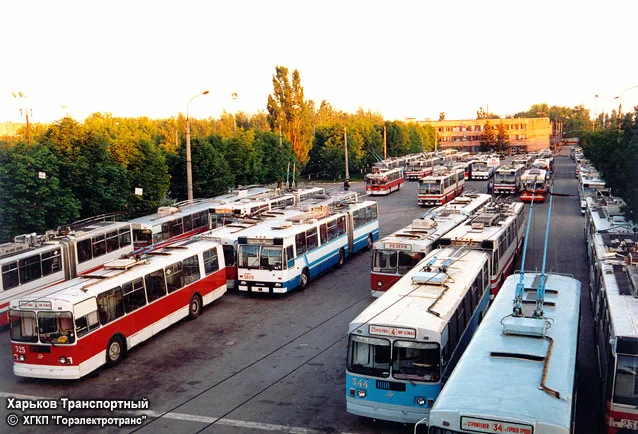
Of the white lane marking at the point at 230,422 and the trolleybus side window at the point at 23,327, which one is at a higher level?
the trolleybus side window at the point at 23,327

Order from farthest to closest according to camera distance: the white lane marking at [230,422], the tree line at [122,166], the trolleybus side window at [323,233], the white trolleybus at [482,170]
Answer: the white trolleybus at [482,170], the tree line at [122,166], the trolleybus side window at [323,233], the white lane marking at [230,422]

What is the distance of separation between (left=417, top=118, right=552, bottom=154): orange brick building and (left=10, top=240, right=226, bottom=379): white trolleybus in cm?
13559

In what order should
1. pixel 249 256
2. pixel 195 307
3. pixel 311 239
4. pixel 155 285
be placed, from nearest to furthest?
pixel 155 285 → pixel 195 307 → pixel 249 256 → pixel 311 239

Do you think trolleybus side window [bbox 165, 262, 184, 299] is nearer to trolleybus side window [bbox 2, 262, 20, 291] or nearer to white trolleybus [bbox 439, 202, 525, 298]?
trolleybus side window [bbox 2, 262, 20, 291]

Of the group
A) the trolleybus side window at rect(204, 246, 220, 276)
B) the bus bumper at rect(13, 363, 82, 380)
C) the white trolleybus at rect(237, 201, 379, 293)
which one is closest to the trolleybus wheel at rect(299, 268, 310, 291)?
the white trolleybus at rect(237, 201, 379, 293)

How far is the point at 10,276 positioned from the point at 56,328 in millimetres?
6323

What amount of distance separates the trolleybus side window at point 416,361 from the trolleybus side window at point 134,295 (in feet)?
27.4

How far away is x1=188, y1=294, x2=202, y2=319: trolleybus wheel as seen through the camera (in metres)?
19.6

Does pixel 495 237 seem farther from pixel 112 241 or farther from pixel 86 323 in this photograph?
pixel 112 241

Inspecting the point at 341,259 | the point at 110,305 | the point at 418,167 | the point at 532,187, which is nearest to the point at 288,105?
the point at 418,167

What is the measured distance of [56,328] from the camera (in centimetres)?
1431

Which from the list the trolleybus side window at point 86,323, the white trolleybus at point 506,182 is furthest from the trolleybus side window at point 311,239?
the white trolleybus at point 506,182

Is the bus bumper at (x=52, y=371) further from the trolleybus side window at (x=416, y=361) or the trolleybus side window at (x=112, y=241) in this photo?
the trolleybus side window at (x=112, y=241)

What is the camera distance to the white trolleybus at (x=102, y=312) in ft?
47.0
